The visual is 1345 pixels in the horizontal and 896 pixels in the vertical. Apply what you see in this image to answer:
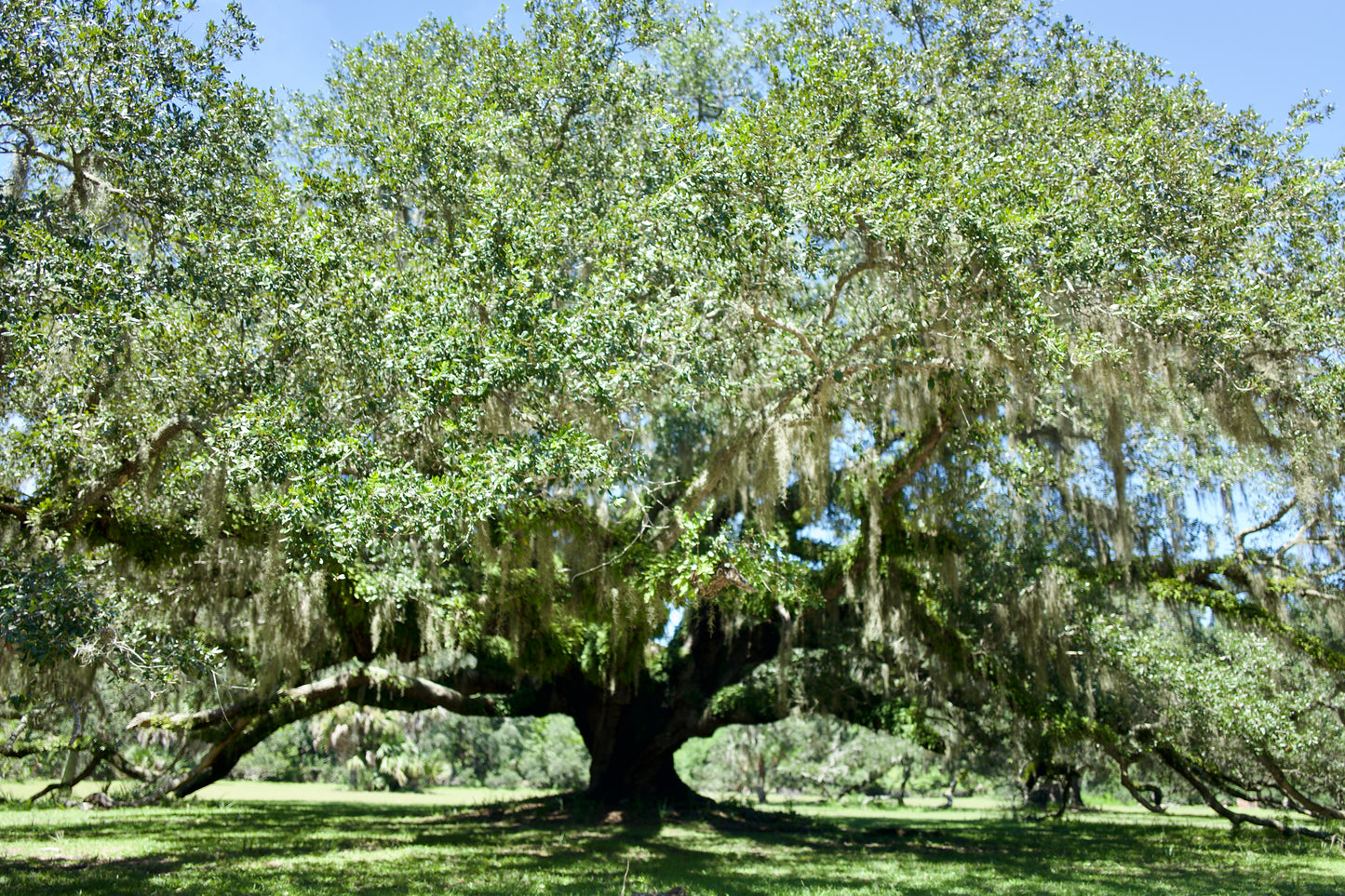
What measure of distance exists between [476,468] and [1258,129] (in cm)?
860

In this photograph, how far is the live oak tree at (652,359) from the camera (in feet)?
20.8

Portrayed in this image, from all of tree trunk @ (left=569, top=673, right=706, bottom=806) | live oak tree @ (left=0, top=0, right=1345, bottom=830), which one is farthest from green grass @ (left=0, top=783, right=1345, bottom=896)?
live oak tree @ (left=0, top=0, right=1345, bottom=830)

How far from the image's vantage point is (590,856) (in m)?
9.29

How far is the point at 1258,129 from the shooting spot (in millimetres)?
9047

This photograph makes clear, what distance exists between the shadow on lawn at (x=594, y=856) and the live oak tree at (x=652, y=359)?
1263 millimetres

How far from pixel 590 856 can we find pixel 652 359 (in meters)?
5.64

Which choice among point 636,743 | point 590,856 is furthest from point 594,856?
point 636,743

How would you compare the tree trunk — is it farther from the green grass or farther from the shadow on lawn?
the green grass

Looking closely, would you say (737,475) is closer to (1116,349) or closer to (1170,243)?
(1116,349)

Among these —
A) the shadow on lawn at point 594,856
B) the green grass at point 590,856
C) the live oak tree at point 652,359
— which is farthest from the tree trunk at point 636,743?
the live oak tree at point 652,359

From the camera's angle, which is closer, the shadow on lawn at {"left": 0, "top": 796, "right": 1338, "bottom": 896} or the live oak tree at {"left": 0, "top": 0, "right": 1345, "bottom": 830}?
the live oak tree at {"left": 0, "top": 0, "right": 1345, "bottom": 830}

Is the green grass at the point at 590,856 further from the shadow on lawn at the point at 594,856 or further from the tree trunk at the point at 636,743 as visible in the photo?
the tree trunk at the point at 636,743

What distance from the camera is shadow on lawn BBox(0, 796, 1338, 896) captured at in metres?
6.97

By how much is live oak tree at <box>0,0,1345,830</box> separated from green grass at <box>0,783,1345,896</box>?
1.23 m
